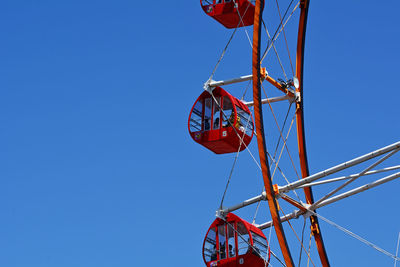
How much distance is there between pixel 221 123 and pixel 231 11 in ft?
13.2

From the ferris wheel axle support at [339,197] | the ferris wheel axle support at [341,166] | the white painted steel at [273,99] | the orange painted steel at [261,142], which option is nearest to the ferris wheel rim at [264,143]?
the orange painted steel at [261,142]

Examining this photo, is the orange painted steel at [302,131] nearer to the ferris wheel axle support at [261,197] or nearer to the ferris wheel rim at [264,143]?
the ferris wheel rim at [264,143]

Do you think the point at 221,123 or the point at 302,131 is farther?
the point at 302,131

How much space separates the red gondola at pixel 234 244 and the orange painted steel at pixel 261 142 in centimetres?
133

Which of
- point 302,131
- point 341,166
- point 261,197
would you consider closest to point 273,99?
point 302,131

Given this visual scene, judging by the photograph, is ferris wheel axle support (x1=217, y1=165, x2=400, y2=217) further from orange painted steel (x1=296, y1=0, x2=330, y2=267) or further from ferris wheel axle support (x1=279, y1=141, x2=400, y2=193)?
orange painted steel (x1=296, y1=0, x2=330, y2=267)

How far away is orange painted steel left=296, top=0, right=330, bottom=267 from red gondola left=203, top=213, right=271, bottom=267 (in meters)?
3.19

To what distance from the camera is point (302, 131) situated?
38.7m

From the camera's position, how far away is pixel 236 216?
1391 inches

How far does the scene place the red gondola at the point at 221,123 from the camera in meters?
35.8

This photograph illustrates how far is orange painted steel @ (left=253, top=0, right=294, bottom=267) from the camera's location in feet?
110

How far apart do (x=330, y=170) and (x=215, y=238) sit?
14.6ft

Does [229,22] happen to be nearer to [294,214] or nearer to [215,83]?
[215,83]

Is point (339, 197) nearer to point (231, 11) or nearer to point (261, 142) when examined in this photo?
point (261, 142)
